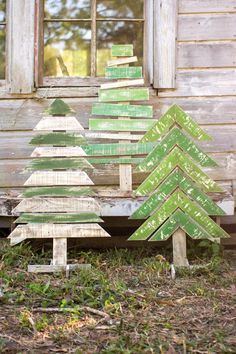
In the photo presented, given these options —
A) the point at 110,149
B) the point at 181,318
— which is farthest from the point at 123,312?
the point at 110,149

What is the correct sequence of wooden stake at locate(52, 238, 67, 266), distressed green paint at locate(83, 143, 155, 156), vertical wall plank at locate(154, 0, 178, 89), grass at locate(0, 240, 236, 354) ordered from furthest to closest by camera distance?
1. vertical wall plank at locate(154, 0, 178, 89)
2. distressed green paint at locate(83, 143, 155, 156)
3. wooden stake at locate(52, 238, 67, 266)
4. grass at locate(0, 240, 236, 354)

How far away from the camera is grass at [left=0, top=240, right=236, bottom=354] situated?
8.48ft

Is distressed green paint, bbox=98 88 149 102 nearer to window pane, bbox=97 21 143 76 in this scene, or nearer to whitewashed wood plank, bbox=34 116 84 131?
window pane, bbox=97 21 143 76

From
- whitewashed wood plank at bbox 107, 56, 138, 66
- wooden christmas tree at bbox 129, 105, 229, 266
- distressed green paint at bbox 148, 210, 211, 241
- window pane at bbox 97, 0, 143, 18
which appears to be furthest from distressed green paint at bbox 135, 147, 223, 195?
window pane at bbox 97, 0, 143, 18

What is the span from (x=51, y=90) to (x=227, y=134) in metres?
1.71

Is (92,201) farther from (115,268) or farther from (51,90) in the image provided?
(51,90)

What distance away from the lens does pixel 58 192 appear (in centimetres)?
393

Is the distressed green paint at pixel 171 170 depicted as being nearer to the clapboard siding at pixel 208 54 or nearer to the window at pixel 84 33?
the clapboard siding at pixel 208 54

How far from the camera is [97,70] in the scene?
470cm

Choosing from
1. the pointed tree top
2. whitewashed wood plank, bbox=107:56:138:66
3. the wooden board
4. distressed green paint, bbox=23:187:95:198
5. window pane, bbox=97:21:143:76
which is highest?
window pane, bbox=97:21:143:76

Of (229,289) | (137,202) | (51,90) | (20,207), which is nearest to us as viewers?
(229,289)

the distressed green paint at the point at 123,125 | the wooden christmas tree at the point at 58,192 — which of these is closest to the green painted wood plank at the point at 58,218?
the wooden christmas tree at the point at 58,192

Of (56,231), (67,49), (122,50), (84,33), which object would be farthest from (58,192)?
(84,33)

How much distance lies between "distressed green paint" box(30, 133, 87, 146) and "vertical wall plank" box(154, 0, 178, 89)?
1.04 m
